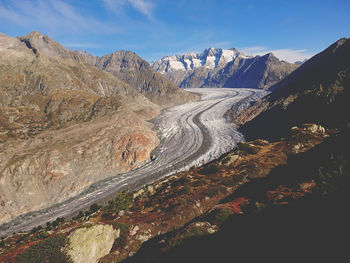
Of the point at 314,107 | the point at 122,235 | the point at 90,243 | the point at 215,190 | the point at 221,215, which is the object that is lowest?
the point at 215,190

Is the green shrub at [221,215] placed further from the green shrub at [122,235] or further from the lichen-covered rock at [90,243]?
the lichen-covered rock at [90,243]

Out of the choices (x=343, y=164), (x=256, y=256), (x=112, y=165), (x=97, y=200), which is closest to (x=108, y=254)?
(x=256, y=256)

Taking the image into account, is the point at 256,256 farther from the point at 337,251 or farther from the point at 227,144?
the point at 227,144

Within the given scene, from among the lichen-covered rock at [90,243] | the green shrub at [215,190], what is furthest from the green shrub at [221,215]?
the lichen-covered rock at [90,243]

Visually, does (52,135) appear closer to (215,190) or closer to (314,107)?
(215,190)

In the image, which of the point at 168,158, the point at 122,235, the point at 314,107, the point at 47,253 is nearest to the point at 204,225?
the point at 122,235
